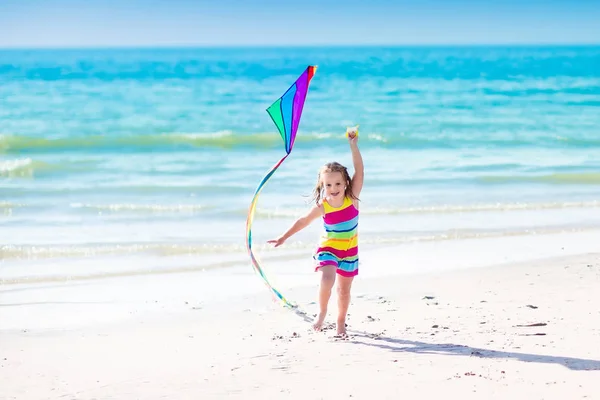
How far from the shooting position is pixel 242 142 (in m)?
19.3

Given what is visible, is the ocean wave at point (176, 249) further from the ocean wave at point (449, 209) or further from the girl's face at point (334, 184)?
the girl's face at point (334, 184)

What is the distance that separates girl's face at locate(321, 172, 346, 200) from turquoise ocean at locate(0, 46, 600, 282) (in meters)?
2.83

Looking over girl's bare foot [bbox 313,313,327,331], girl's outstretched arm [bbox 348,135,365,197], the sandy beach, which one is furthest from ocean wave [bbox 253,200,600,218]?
girl's outstretched arm [bbox 348,135,365,197]

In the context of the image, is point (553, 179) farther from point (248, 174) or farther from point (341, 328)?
point (341, 328)

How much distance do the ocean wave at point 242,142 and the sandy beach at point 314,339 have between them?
1144cm

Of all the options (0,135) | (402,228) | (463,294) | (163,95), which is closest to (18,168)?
(0,135)

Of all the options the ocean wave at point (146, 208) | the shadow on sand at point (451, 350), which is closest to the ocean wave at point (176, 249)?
the ocean wave at point (146, 208)

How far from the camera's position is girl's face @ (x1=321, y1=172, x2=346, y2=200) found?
479cm

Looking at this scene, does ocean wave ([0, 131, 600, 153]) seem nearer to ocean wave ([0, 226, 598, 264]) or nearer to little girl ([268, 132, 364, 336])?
ocean wave ([0, 226, 598, 264])

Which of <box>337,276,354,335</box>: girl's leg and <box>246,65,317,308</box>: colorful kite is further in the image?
<box>246,65,317,308</box>: colorful kite

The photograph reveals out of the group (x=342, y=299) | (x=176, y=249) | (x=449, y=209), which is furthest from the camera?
(x=449, y=209)

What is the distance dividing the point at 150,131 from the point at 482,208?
41.9 ft

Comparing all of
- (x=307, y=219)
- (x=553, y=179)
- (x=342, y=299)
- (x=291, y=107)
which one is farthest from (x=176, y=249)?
(x=553, y=179)

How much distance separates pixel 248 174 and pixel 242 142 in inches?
216
